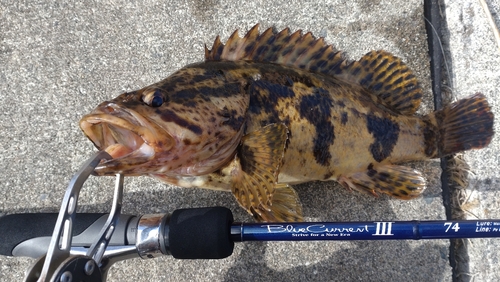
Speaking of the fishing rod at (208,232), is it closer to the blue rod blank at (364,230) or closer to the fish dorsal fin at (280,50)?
the blue rod blank at (364,230)

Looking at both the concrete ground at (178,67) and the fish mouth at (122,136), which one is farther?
the concrete ground at (178,67)

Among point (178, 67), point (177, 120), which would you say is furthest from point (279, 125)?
point (178, 67)

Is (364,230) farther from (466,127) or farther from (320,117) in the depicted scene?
(466,127)

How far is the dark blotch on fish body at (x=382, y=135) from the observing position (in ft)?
6.84

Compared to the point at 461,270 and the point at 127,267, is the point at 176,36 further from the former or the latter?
the point at 461,270

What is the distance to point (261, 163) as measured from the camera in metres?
1.79

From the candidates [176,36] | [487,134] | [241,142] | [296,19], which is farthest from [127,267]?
[487,134]

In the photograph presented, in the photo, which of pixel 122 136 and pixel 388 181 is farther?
pixel 388 181

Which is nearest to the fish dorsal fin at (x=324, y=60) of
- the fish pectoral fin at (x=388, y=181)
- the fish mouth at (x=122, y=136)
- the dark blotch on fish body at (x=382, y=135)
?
the dark blotch on fish body at (x=382, y=135)

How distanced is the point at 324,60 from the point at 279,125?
0.59 m

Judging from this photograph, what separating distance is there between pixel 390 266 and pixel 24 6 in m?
2.97

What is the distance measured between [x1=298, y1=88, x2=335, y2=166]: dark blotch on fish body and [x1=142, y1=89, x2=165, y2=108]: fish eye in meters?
0.71

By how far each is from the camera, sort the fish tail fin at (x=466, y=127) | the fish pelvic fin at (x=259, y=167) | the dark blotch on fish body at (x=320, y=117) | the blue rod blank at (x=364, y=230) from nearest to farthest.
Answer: the blue rod blank at (x=364, y=230)
the fish pelvic fin at (x=259, y=167)
the dark blotch on fish body at (x=320, y=117)
the fish tail fin at (x=466, y=127)

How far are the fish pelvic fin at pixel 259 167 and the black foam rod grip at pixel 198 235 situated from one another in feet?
0.75
